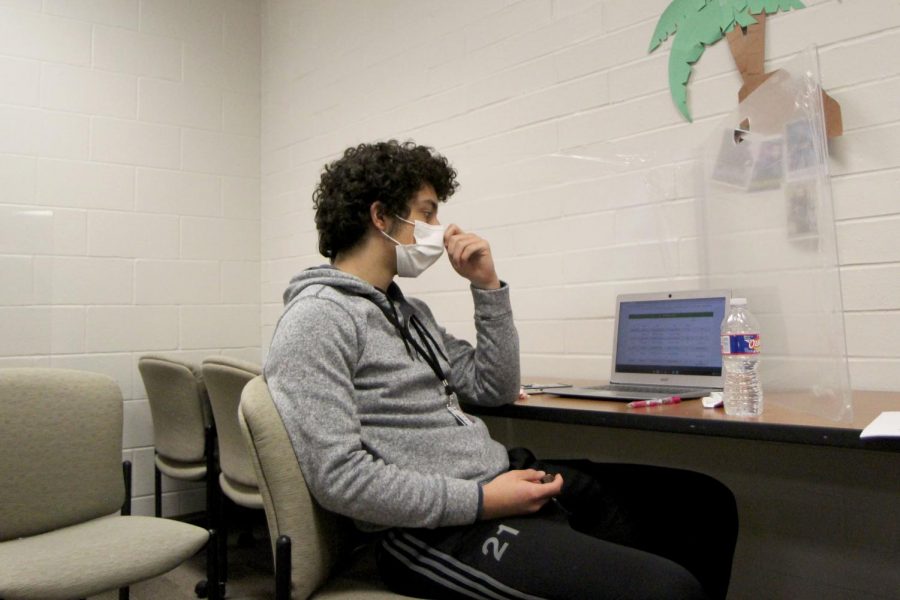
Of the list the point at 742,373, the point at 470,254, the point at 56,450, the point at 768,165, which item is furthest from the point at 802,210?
the point at 56,450

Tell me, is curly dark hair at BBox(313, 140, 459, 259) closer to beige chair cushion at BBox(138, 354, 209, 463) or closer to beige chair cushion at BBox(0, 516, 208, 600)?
beige chair cushion at BBox(0, 516, 208, 600)

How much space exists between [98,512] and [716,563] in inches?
63.6

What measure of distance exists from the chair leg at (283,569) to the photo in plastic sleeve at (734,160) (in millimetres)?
1344

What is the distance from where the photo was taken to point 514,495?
1.18m

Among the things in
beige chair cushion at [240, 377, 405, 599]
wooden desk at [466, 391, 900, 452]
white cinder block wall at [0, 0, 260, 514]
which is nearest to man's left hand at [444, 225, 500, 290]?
wooden desk at [466, 391, 900, 452]

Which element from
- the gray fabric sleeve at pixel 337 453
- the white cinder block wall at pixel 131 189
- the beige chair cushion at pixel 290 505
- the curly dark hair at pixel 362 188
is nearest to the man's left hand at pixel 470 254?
the curly dark hair at pixel 362 188

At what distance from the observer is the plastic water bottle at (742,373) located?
1370mm

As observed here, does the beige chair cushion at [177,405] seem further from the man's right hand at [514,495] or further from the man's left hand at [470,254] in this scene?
the man's right hand at [514,495]

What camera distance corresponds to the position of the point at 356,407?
1223mm

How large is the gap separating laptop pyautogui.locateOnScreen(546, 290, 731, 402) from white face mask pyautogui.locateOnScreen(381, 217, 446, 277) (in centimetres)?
53

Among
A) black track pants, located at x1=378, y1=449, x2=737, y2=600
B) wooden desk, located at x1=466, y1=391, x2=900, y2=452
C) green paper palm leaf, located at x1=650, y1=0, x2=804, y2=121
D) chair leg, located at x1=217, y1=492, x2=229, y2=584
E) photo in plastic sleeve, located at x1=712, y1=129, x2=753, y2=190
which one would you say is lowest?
chair leg, located at x1=217, y1=492, x2=229, y2=584

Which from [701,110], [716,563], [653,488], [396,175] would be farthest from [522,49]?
[716,563]

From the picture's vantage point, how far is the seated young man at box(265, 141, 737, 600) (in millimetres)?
1105

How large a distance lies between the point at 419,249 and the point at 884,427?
0.92m
